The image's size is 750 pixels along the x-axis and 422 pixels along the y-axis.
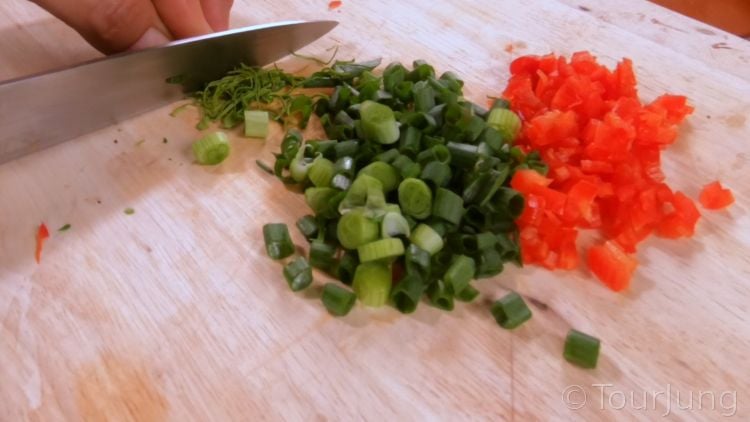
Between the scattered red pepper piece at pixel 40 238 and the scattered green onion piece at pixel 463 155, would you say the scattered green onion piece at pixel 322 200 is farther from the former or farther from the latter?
the scattered red pepper piece at pixel 40 238

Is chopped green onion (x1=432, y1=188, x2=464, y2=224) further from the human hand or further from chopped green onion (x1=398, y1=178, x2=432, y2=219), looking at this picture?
the human hand

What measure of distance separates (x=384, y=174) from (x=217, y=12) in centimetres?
78

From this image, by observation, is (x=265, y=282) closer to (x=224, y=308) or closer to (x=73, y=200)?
(x=224, y=308)

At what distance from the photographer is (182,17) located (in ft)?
5.29

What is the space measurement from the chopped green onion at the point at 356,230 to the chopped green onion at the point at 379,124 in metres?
0.24

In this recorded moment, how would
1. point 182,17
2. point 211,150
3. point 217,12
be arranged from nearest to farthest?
1. point 211,150
2. point 182,17
3. point 217,12

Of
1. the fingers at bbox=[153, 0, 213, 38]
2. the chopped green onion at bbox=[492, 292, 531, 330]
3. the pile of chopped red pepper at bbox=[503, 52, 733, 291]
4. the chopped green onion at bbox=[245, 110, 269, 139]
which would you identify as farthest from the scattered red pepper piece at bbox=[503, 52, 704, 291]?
the fingers at bbox=[153, 0, 213, 38]

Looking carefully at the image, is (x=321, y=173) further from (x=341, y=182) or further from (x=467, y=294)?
(x=467, y=294)

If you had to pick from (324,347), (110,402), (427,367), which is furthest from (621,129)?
(110,402)

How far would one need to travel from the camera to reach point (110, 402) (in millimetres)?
1078

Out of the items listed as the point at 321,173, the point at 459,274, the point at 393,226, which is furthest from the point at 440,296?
the point at 321,173

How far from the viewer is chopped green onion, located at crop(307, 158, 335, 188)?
1.39 meters

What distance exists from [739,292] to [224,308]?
1.01m

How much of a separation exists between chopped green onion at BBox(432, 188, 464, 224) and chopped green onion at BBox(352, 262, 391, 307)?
0.16m
